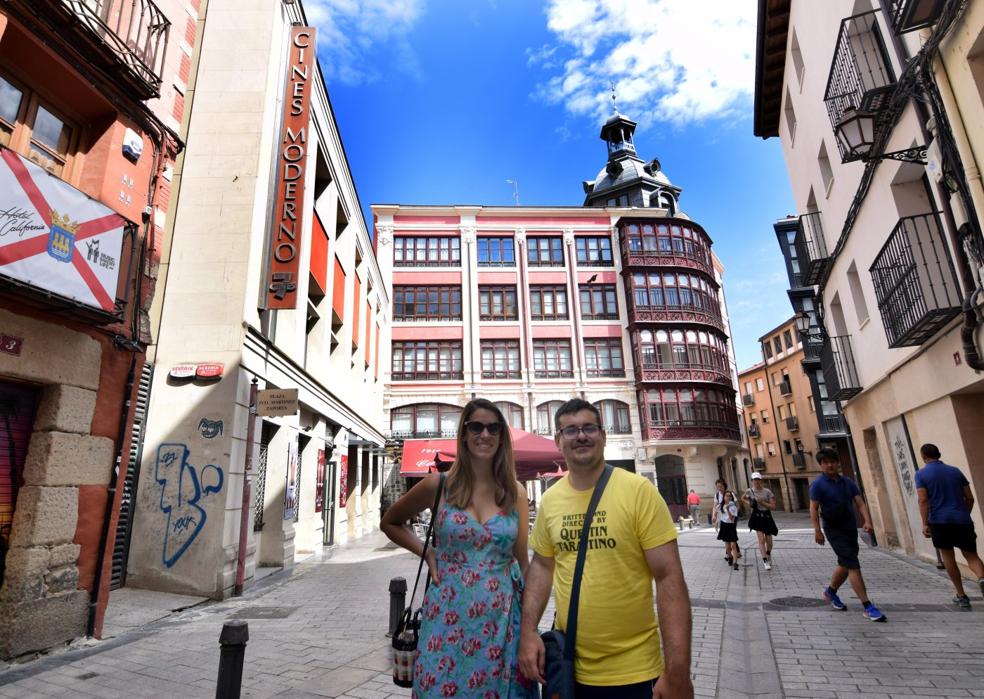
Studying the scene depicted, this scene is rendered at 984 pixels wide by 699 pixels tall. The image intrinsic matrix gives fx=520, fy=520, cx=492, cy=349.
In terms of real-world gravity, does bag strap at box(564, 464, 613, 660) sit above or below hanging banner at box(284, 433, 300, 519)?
below

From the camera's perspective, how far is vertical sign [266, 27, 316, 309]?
9.95 metres

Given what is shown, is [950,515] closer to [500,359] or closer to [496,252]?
[500,359]

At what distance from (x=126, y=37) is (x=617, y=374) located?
90.5 feet

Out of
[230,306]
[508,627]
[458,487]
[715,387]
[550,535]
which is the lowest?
[508,627]

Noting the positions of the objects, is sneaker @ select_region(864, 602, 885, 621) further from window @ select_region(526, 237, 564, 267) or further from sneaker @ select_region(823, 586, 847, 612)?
window @ select_region(526, 237, 564, 267)

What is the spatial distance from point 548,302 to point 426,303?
747cm

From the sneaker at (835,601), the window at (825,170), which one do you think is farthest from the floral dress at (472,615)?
the window at (825,170)

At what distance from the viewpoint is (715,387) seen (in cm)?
3112

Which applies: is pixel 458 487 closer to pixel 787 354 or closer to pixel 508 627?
pixel 508 627

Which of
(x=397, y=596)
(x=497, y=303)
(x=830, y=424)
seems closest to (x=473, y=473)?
(x=397, y=596)

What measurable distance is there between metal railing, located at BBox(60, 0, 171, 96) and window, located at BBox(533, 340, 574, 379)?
25.0m

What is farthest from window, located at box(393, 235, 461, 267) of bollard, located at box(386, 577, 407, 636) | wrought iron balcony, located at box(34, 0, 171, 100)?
bollard, located at box(386, 577, 407, 636)

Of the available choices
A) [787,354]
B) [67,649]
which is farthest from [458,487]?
[787,354]

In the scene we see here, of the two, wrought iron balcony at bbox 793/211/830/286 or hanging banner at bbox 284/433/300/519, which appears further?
wrought iron balcony at bbox 793/211/830/286
